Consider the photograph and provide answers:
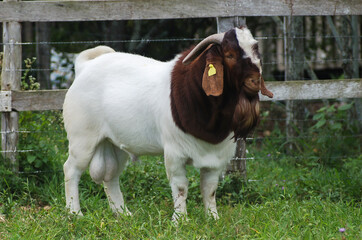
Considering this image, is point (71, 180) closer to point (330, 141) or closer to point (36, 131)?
point (36, 131)

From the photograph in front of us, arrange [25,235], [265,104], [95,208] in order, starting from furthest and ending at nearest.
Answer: [265,104] → [95,208] → [25,235]

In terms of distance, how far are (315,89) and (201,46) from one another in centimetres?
211

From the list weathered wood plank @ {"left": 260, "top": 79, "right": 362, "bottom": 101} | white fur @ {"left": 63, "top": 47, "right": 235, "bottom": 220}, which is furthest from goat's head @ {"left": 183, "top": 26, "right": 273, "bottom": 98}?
weathered wood plank @ {"left": 260, "top": 79, "right": 362, "bottom": 101}

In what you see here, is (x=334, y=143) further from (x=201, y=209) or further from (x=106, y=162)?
(x=106, y=162)

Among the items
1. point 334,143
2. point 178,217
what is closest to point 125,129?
point 178,217

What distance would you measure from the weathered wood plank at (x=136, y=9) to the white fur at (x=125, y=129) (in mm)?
717

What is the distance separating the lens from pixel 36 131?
6.32m

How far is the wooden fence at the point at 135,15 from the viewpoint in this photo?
5.94 metres

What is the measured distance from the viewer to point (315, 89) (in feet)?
19.7

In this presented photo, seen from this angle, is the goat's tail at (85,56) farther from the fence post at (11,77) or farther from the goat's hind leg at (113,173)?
the fence post at (11,77)

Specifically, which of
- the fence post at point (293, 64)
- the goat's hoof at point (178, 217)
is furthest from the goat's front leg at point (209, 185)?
the fence post at point (293, 64)

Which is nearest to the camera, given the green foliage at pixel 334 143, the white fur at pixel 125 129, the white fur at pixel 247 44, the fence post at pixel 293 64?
the white fur at pixel 247 44

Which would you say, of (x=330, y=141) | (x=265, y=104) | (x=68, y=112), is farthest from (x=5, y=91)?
(x=265, y=104)

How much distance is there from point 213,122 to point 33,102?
2.41 meters
